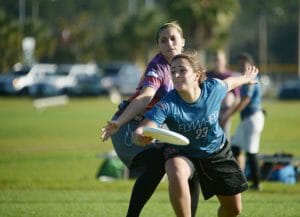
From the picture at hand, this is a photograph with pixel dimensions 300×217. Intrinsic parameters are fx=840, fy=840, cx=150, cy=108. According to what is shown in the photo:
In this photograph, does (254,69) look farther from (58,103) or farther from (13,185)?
(58,103)

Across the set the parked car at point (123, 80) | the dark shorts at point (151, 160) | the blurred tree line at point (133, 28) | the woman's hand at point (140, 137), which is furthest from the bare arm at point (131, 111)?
the blurred tree line at point (133, 28)

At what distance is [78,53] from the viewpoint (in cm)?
7269

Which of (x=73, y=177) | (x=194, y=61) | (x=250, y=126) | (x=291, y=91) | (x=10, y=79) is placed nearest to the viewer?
(x=194, y=61)

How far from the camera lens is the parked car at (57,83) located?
2112 inches

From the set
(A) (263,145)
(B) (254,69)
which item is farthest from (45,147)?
(B) (254,69)

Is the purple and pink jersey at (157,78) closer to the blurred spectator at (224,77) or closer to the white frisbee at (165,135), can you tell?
the white frisbee at (165,135)

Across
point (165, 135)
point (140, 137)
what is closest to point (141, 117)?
point (140, 137)

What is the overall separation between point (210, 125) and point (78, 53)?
6638cm

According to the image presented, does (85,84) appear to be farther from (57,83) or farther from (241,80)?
(241,80)

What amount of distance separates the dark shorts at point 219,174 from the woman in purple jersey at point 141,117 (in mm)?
297

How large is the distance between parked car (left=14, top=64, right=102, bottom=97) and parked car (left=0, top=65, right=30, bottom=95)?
533mm

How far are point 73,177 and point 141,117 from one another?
744cm

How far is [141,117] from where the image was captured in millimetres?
7523

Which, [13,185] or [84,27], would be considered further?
[84,27]
